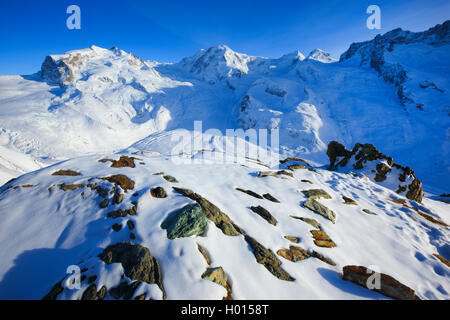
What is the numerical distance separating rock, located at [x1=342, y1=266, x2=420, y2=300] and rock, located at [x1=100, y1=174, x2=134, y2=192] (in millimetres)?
6857

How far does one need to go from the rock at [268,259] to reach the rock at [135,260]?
7.79 feet

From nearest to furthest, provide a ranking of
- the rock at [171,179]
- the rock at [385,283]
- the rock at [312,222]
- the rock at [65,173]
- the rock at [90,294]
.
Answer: the rock at [90,294]
the rock at [385,283]
the rock at [312,222]
the rock at [65,173]
the rock at [171,179]

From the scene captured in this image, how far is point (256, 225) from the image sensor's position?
18.6 ft

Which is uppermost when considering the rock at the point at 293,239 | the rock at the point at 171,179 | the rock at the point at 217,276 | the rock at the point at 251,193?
the rock at the point at 171,179

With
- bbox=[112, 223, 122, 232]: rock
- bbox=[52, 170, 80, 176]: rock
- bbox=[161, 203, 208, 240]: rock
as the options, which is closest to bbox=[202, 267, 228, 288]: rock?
bbox=[161, 203, 208, 240]: rock

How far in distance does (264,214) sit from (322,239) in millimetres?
1996

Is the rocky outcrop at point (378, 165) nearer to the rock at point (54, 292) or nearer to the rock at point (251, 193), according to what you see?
the rock at point (251, 193)

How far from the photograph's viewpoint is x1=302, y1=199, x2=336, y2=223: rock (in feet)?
23.6

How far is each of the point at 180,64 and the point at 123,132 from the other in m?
77.6

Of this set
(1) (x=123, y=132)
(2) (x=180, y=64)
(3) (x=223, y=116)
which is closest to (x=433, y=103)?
(3) (x=223, y=116)

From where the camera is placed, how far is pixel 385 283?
426 centimetres

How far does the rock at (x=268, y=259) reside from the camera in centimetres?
421

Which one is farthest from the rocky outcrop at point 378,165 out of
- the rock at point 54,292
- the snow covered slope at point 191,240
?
the rock at point 54,292

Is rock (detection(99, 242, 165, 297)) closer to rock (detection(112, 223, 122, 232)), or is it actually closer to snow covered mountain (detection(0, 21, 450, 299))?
snow covered mountain (detection(0, 21, 450, 299))
